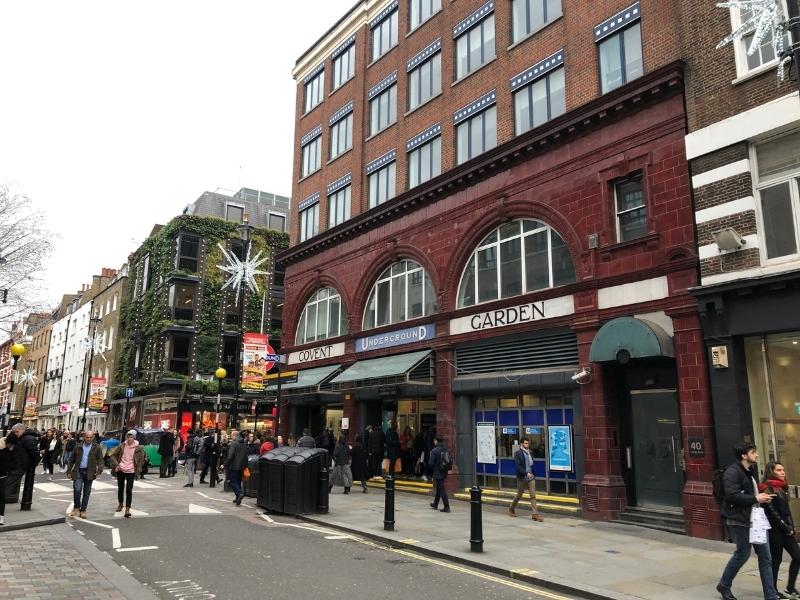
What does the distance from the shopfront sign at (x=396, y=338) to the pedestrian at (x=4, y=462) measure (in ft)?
38.1

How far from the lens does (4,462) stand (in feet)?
38.6

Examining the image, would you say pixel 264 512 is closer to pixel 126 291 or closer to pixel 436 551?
pixel 436 551

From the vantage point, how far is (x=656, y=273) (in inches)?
544

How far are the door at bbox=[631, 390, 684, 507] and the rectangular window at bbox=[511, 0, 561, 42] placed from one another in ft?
36.7

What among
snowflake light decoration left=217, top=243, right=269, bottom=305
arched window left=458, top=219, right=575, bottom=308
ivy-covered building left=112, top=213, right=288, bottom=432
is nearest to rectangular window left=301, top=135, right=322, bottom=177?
snowflake light decoration left=217, top=243, right=269, bottom=305

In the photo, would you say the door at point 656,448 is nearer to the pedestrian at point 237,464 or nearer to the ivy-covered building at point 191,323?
the pedestrian at point 237,464

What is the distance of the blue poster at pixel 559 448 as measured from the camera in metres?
15.7

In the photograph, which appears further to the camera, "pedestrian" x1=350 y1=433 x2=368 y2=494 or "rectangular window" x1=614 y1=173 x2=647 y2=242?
"pedestrian" x1=350 y1=433 x2=368 y2=494

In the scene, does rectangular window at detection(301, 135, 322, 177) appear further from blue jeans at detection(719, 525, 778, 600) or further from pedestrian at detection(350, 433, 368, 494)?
blue jeans at detection(719, 525, 778, 600)

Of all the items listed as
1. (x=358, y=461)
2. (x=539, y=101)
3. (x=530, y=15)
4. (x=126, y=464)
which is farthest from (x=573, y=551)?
(x=530, y=15)

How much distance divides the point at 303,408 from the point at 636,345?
1788 cm

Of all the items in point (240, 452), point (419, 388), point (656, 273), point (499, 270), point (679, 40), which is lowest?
point (240, 452)

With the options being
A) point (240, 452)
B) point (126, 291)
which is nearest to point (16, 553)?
point (240, 452)

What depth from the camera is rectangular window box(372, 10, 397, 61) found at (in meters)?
25.6
